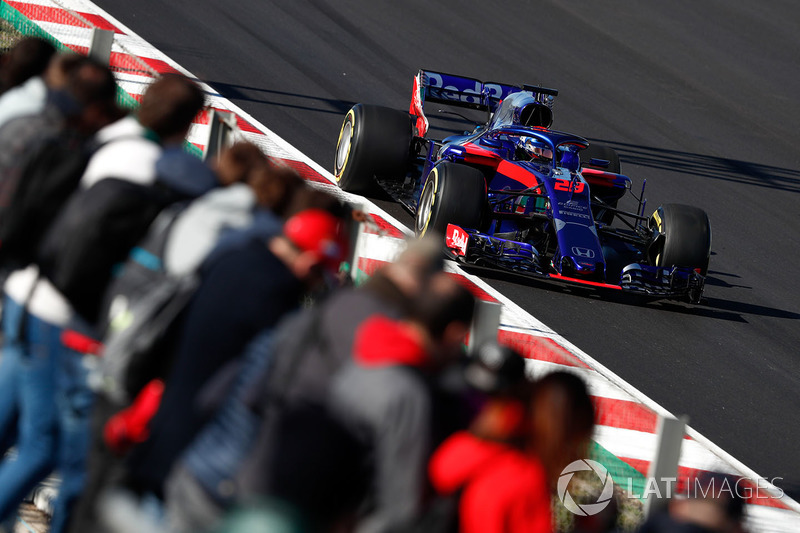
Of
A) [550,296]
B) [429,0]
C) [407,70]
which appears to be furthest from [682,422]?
[429,0]

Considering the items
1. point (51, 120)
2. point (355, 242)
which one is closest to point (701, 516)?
point (51, 120)

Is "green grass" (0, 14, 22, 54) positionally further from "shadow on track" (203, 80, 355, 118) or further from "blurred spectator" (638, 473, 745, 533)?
"blurred spectator" (638, 473, 745, 533)

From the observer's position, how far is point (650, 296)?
9.78 m

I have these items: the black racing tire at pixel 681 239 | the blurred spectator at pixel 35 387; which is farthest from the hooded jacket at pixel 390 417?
the black racing tire at pixel 681 239

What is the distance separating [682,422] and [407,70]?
1137 centimetres

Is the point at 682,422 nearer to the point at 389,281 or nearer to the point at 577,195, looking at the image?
the point at 389,281

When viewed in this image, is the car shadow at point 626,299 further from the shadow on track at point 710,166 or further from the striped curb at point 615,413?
the shadow on track at point 710,166

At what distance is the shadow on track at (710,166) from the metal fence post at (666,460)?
31.9ft

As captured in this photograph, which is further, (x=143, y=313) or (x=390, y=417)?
(x=143, y=313)

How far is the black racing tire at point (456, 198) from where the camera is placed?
905 cm

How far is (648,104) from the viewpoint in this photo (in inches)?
636

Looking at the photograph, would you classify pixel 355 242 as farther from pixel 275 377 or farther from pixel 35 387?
pixel 275 377

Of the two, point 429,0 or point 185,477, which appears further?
point 429,0

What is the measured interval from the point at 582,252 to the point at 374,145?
2368 mm
